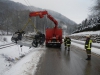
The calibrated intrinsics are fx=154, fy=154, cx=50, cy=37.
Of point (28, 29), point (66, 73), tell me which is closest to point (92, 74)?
point (66, 73)

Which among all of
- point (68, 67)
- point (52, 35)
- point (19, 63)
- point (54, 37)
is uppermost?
point (52, 35)

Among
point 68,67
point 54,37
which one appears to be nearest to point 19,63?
point 68,67

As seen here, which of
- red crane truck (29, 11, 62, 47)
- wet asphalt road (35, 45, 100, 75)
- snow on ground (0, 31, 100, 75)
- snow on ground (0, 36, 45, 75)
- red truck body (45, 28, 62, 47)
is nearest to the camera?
wet asphalt road (35, 45, 100, 75)

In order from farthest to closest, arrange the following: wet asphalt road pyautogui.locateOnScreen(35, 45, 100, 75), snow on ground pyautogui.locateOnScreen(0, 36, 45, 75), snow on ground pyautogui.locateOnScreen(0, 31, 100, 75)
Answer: snow on ground pyautogui.locateOnScreen(0, 36, 45, 75) → snow on ground pyautogui.locateOnScreen(0, 31, 100, 75) → wet asphalt road pyautogui.locateOnScreen(35, 45, 100, 75)

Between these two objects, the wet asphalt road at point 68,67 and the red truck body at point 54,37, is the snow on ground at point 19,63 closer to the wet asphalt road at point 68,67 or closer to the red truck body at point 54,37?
the wet asphalt road at point 68,67

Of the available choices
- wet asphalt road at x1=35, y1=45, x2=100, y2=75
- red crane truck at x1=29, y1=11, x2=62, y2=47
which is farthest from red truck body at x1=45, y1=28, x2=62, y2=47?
wet asphalt road at x1=35, y1=45, x2=100, y2=75

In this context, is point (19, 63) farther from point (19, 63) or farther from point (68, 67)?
point (68, 67)

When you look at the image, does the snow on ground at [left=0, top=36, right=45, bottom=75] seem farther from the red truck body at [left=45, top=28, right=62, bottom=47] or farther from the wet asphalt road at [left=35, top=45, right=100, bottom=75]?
the red truck body at [left=45, top=28, right=62, bottom=47]

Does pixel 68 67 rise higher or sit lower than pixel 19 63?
higher

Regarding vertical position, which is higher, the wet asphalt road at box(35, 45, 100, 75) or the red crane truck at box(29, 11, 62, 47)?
the red crane truck at box(29, 11, 62, 47)

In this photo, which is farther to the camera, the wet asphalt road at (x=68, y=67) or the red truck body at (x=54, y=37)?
the red truck body at (x=54, y=37)

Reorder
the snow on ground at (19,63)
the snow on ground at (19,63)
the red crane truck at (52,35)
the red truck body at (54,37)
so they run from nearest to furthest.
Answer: the snow on ground at (19,63), the snow on ground at (19,63), the red crane truck at (52,35), the red truck body at (54,37)

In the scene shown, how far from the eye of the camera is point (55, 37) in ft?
67.5

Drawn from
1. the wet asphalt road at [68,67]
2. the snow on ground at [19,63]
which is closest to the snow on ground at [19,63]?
the snow on ground at [19,63]
